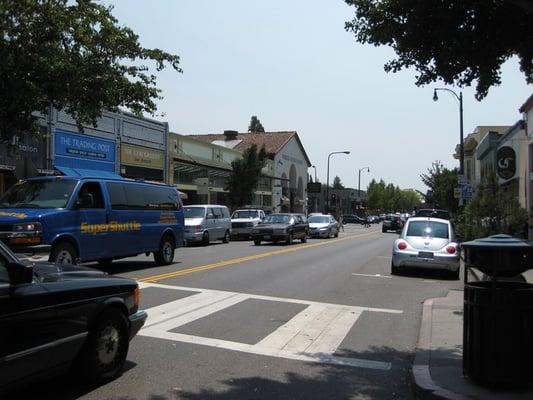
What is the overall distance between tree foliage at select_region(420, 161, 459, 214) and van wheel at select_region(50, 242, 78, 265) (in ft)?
152

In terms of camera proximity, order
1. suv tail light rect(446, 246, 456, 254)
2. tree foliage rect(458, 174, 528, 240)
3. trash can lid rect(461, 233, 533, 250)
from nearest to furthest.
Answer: trash can lid rect(461, 233, 533, 250) → suv tail light rect(446, 246, 456, 254) → tree foliage rect(458, 174, 528, 240)

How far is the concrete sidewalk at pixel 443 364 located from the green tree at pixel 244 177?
32.8 m

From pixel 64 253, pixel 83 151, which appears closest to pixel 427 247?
pixel 64 253

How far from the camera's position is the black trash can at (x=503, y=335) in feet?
17.6

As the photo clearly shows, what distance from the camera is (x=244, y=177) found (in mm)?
42875

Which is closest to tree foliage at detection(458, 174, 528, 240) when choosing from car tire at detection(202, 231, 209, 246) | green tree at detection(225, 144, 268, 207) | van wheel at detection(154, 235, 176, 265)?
van wheel at detection(154, 235, 176, 265)

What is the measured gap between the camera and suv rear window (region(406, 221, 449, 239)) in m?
16.1

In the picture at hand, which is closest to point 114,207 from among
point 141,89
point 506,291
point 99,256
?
point 99,256

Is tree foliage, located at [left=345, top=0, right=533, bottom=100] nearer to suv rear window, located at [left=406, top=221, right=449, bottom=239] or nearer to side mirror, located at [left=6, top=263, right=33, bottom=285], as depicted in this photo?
side mirror, located at [left=6, top=263, right=33, bottom=285]

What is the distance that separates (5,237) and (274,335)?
6.16m

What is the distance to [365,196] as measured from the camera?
14588 centimetres

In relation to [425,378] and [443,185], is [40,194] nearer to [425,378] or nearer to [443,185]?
[425,378]

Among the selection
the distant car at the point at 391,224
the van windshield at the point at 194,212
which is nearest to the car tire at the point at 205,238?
the van windshield at the point at 194,212

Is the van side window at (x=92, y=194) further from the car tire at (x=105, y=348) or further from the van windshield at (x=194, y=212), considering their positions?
the van windshield at (x=194, y=212)
